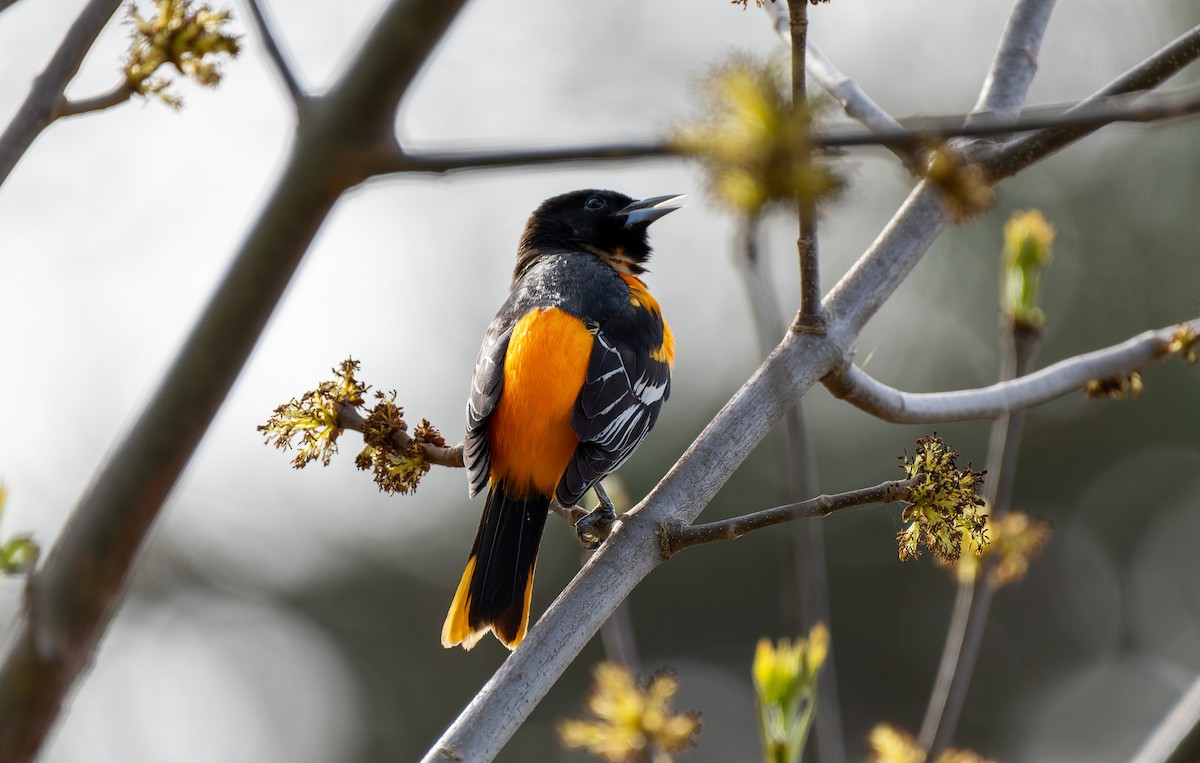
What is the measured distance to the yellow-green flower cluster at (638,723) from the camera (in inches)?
89.5

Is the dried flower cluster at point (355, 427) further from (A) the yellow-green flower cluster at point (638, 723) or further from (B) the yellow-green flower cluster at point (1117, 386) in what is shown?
(B) the yellow-green flower cluster at point (1117, 386)

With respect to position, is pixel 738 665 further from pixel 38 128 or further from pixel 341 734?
pixel 38 128

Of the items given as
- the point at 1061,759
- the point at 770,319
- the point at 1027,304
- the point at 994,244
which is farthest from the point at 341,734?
the point at 770,319

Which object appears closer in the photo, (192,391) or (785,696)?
(192,391)

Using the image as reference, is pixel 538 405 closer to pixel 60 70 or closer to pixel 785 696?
pixel 785 696

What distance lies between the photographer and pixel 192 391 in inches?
56.1

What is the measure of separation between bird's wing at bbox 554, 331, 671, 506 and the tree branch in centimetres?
87

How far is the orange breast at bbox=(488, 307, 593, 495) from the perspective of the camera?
141 inches

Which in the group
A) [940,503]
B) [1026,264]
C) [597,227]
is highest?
[597,227]

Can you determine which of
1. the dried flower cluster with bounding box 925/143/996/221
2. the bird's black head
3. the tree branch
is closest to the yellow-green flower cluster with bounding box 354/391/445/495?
the tree branch

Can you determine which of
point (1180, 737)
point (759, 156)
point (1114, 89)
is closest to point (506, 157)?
point (759, 156)

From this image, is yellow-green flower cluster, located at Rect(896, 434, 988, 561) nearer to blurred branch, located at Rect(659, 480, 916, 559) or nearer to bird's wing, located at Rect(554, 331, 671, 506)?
blurred branch, located at Rect(659, 480, 916, 559)

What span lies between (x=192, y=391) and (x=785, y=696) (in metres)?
1.04

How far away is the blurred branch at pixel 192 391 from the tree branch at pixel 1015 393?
5.80ft
